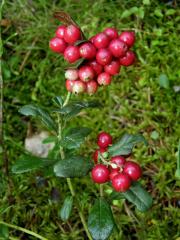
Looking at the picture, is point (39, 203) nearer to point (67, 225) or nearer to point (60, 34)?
point (67, 225)

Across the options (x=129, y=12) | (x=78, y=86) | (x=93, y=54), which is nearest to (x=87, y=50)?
(x=93, y=54)

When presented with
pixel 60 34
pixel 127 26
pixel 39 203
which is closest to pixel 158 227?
pixel 39 203

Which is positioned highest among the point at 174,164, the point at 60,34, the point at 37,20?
the point at 60,34

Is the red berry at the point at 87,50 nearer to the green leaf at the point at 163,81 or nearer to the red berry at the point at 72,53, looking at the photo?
the red berry at the point at 72,53

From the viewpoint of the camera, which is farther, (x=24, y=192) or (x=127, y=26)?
(x=127, y=26)

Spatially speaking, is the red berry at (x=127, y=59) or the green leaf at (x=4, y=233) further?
the green leaf at (x=4, y=233)

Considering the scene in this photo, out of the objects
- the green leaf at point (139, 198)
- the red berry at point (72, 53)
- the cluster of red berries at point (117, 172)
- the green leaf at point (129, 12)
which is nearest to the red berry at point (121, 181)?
the cluster of red berries at point (117, 172)
